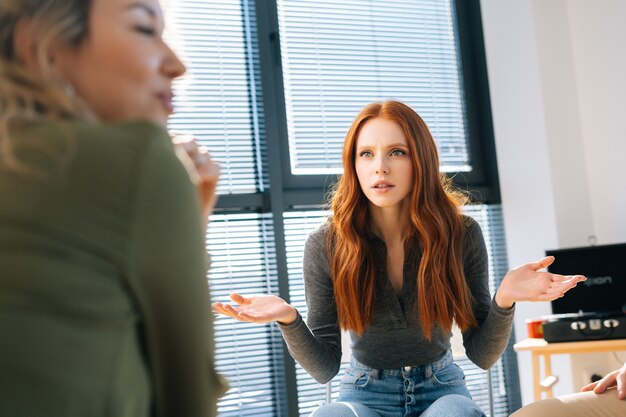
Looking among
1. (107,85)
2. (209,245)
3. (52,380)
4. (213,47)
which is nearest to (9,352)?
(52,380)

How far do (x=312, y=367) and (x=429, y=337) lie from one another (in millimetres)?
387

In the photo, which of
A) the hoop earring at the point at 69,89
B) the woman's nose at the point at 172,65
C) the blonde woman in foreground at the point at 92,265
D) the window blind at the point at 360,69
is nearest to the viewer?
the blonde woman in foreground at the point at 92,265

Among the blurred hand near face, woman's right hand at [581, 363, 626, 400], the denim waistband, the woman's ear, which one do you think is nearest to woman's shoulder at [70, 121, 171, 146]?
the woman's ear

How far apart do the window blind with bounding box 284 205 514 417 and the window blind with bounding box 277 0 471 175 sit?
266 millimetres

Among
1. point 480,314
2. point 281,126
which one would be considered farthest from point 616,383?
point 281,126

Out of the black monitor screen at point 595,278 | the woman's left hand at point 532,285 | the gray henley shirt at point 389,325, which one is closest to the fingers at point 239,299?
the gray henley shirt at point 389,325

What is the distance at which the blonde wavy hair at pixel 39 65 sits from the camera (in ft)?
2.53

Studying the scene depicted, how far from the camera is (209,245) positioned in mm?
3770

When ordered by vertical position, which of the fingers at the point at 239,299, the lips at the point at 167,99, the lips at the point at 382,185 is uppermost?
the lips at the point at 167,99

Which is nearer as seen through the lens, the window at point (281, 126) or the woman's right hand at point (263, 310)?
the woman's right hand at point (263, 310)

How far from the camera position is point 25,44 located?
0.81m

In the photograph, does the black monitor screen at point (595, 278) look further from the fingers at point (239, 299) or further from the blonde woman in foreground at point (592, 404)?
the fingers at point (239, 299)

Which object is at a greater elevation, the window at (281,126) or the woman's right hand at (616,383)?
the window at (281,126)

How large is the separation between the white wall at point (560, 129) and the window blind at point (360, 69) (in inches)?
12.2
